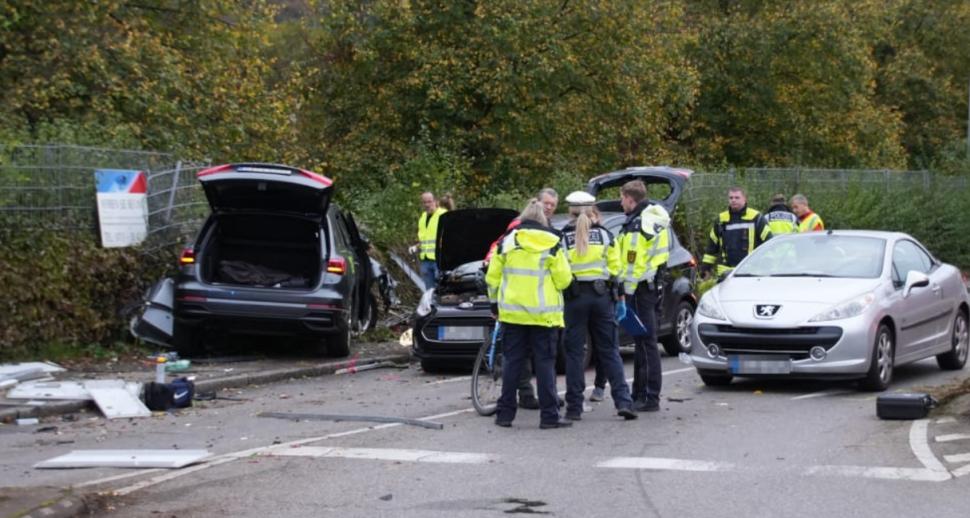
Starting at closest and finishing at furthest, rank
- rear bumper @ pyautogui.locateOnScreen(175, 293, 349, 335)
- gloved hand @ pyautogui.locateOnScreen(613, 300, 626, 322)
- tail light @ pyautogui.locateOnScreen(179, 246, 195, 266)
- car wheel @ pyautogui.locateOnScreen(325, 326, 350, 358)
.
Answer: gloved hand @ pyautogui.locateOnScreen(613, 300, 626, 322) < rear bumper @ pyautogui.locateOnScreen(175, 293, 349, 335) < tail light @ pyautogui.locateOnScreen(179, 246, 195, 266) < car wheel @ pyautogui.locateOnScreen(325, 326, 350, 358)

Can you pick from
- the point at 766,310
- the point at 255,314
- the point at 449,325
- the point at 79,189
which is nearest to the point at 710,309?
the point at 766,310

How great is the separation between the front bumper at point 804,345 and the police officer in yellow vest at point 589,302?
1.78 meters

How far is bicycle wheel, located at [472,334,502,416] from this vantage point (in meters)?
11.6

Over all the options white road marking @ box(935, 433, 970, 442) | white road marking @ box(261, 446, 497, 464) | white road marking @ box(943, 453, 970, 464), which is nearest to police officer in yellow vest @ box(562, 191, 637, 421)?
white road marking @ box(261, 446, 497, 464)

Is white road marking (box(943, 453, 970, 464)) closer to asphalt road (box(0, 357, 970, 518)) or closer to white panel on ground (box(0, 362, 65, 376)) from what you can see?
asphalt road (box(0, 357, 970, 518))

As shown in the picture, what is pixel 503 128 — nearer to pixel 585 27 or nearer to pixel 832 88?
pixel 585 27

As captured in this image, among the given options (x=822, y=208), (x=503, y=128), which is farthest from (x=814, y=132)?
(x=503, y=128)

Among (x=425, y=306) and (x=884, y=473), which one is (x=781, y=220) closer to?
(x=425, y=306)

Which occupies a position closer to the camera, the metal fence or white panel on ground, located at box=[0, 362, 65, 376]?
white panel on ground, located at box=[0, 362, 65, 376]

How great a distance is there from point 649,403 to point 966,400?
258cm

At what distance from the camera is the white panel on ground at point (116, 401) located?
38.6 ft

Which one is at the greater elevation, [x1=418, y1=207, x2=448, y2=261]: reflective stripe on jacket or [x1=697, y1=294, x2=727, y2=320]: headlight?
[x1=418, y1=207, x2=448, y2=261]: reflective stripe on jacket

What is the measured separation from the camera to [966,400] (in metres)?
11.5

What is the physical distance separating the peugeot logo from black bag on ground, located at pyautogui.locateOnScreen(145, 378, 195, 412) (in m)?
5.13
